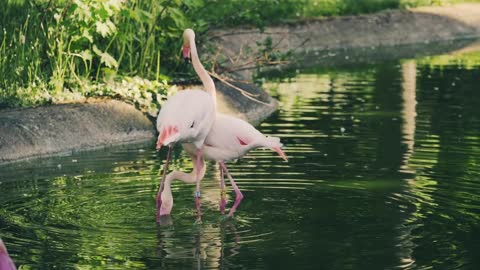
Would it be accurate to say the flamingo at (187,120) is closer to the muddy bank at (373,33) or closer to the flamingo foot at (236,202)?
the flamingo foot at (236,202)

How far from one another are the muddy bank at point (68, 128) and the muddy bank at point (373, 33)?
26.2 ft

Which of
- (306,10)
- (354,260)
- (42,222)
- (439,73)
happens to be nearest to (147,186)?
(42,222)

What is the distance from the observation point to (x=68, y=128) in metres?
12.1

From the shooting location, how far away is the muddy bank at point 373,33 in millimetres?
22109

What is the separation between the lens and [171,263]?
23.4 ft

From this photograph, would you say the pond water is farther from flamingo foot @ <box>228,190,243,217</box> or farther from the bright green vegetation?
the bright green vegetation

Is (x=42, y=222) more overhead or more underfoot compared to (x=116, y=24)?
more underfoot

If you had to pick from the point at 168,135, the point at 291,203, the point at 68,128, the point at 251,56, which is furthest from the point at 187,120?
the point at 251,56

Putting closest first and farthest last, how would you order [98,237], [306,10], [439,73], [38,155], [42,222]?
[98,237] → [42,222] → [38,155] → [439,73] → [306,10]

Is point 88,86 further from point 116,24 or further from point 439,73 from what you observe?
point 439,73

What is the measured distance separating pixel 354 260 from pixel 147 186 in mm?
3030

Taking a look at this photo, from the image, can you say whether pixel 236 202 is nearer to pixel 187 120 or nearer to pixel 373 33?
pixel 187 120

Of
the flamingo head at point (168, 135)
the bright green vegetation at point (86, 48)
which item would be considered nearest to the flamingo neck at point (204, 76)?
the flamingo head at point (168, 135)

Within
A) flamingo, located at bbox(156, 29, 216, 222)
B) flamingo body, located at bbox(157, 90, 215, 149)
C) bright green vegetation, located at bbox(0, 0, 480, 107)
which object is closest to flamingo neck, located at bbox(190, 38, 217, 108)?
flamingo, located at bbox(156, 29, 216, 222)
